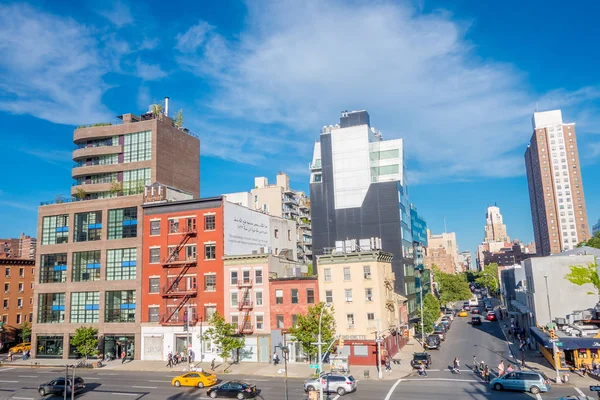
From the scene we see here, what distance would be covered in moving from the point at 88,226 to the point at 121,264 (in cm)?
856

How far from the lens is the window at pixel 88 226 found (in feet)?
219

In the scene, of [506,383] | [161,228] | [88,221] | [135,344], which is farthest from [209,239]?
[506,383]

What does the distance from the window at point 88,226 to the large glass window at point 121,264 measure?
3.90 meters

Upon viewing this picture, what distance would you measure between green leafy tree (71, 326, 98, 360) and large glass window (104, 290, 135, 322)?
321 centimetres

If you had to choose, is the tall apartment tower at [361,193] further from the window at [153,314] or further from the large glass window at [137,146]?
the large glass window at [137,146]

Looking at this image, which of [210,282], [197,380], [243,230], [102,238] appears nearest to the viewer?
[197,380]

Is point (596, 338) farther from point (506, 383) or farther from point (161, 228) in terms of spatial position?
point (161, 228)

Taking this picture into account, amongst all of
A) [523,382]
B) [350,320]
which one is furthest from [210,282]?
[523,382]

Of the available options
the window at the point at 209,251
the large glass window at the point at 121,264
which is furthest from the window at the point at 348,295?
the large glass window at the point at 121,264

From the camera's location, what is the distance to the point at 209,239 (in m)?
59.2

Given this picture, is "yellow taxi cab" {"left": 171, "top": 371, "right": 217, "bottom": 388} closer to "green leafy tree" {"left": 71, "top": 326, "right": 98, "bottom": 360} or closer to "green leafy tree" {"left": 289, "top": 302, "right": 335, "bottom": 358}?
"green leafy tree" {"left": 289, "top": 302, "right": 335, "bottom": 358}

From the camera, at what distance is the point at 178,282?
59719mm

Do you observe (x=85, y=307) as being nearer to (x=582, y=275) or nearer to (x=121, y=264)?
(x=121, y=264)

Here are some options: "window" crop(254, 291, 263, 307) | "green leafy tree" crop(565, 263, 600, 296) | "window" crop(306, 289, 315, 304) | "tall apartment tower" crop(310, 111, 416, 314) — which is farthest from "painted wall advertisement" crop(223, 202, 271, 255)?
"green leafy tree" crop(565, 263, 600, 296)
